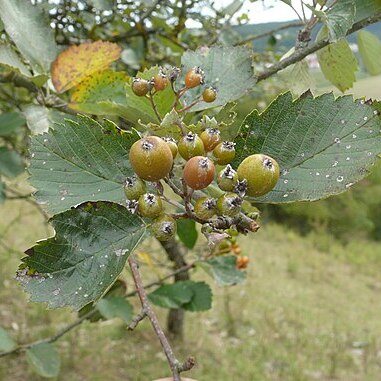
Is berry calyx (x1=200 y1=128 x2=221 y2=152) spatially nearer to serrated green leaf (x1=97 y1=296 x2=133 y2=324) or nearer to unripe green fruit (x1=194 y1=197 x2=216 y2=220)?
unripe green fruit (x1=194 y1=197 x2=216 y2=220)

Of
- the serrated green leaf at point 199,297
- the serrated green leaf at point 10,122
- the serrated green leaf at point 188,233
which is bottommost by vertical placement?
the serrated green leaf at point 199,297

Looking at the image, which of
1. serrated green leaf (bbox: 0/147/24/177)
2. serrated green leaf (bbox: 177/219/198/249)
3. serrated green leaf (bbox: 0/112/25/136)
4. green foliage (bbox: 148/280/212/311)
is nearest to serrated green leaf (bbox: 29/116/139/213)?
serrated green leaf (bbox: 177/219/198/249)

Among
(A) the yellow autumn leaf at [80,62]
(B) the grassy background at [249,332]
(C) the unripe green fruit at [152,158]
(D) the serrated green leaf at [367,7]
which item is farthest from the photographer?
(B) the grassy background at [249,332]

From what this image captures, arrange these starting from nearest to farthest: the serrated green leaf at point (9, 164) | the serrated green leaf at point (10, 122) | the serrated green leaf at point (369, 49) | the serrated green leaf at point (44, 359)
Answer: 1. the serrated green leaf at point (369, 49)
2. the serrated green leaf at point (10, 122)
3. the serrated green leaf at point (9, 164)
4. the serrated green leaf at point (44, 359)

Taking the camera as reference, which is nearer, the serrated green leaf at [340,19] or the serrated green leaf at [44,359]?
the serrated green leaf at [340,19]

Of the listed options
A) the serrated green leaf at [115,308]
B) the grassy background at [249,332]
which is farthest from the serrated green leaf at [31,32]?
the grassy background at [249,332]

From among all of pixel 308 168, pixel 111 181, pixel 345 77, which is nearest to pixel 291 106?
pixel 308 168

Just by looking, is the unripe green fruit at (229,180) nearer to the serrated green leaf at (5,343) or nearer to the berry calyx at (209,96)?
the berry calyx at (209,96)
